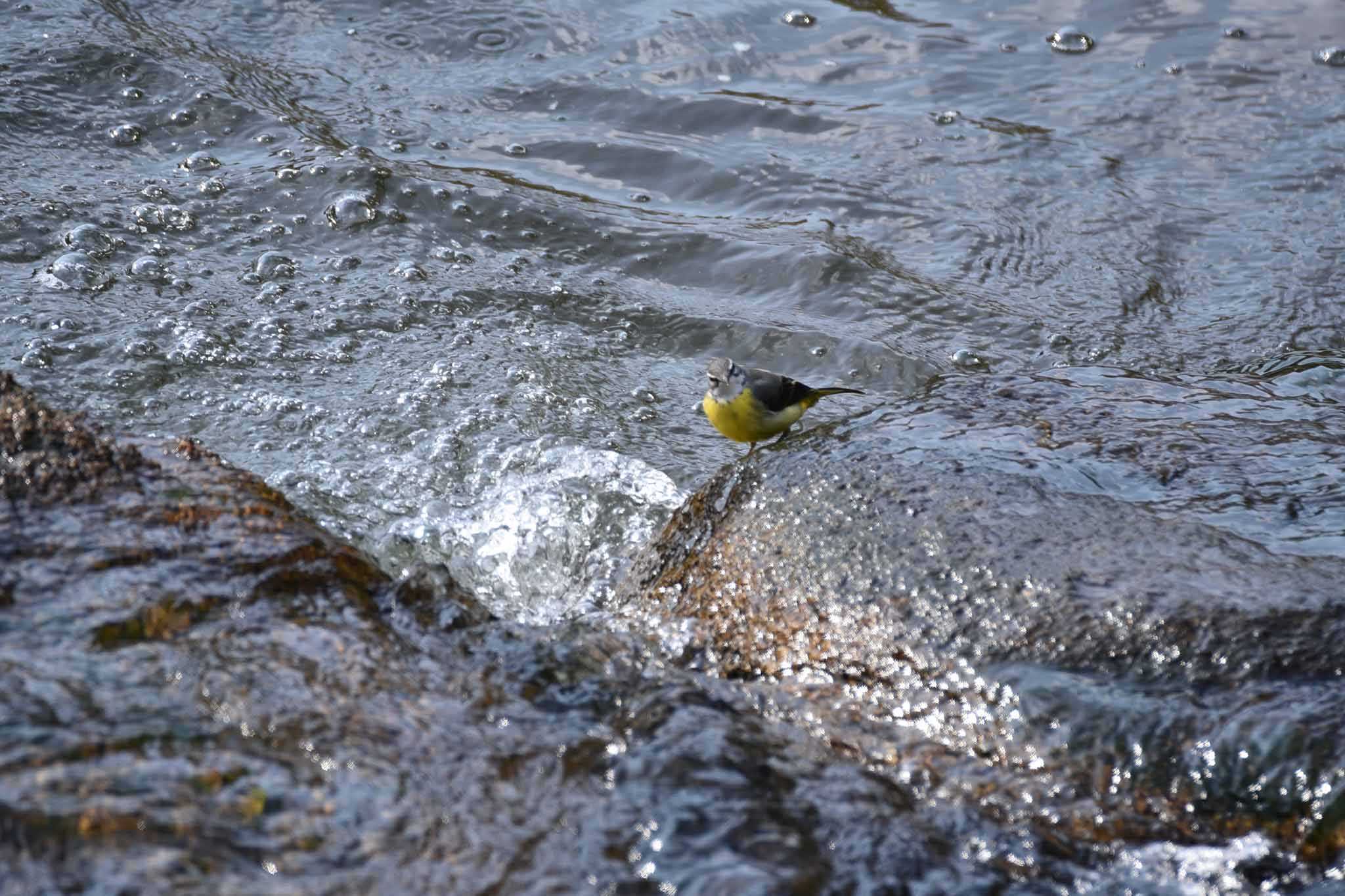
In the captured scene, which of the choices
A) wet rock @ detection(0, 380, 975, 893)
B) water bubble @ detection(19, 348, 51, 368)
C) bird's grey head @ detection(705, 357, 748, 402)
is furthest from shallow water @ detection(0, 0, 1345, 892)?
wet rock @ detection(0, 380, 975, 893)

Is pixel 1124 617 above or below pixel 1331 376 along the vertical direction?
above

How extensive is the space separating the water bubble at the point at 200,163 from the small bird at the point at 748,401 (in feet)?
15.0

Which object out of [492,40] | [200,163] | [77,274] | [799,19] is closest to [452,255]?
[200,163]

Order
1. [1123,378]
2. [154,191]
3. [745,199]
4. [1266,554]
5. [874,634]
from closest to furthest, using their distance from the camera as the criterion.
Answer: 1. [874,634]
2. [1266,554]
3. [1123,378]
4. [154,191]
5. [745,199]

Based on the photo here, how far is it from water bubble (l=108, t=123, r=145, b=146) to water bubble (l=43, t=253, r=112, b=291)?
1695 mm

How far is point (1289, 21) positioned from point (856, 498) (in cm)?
807

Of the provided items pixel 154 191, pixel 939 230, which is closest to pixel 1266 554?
pixel 939 230

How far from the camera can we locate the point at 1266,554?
12.1ft

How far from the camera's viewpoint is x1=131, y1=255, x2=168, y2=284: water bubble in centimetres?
682

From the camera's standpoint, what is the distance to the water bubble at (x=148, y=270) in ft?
22.4

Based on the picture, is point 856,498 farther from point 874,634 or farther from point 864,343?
point 864,343

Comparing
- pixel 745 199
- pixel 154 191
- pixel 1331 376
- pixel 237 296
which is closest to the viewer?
pixel 1331 376

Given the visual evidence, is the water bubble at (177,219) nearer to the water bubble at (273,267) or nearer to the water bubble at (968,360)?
the water bubble at (273,267)

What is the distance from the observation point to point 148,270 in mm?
6879
